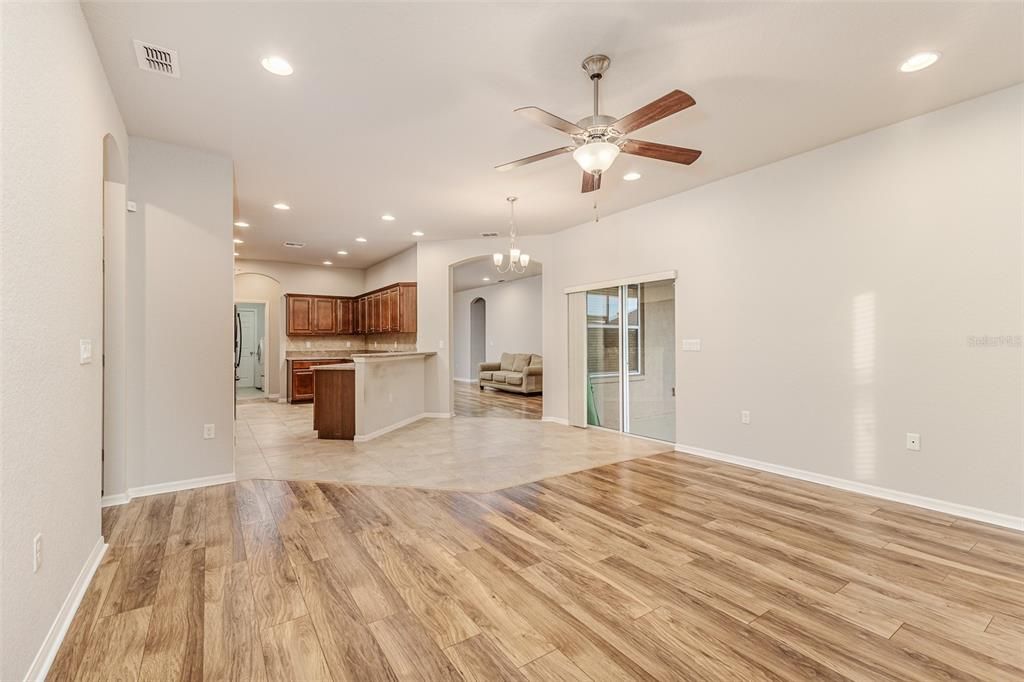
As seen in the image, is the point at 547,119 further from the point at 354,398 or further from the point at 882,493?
the point at 354,398

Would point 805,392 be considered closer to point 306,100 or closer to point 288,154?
point 306,100

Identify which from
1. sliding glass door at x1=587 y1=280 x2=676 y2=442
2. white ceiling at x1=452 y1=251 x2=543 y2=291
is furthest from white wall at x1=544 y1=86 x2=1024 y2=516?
white ceiling at x1=452 y1=251 x2=543 y2=291

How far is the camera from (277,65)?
262 cm

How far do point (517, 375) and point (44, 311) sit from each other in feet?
28.3

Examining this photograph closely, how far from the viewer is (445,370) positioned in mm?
7242

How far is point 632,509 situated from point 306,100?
144 inches

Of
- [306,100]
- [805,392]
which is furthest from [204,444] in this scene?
[805,392]

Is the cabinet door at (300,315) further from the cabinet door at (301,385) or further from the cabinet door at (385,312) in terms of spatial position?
the cabinet door at (385,312)

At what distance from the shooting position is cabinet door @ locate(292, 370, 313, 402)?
904 centimetres

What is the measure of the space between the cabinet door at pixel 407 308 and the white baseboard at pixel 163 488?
4.17 metres

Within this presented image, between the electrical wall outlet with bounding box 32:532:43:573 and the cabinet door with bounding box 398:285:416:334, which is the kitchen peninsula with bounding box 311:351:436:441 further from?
the electrical wall outlet with bounding box 32:532:43:573

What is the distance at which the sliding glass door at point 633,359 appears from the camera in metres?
5.39

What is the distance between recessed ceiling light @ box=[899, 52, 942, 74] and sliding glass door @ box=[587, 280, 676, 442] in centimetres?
273

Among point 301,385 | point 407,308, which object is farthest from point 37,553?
point 301,385
